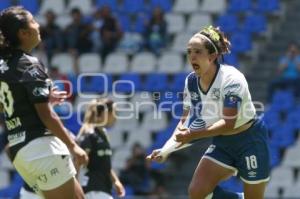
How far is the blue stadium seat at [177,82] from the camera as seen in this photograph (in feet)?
57.3

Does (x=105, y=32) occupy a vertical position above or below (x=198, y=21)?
below

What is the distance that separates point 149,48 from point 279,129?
4.00 meters

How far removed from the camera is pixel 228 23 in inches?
723

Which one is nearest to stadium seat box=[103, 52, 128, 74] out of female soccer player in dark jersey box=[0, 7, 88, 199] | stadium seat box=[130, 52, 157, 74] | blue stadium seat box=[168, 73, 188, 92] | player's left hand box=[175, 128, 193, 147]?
stadium seat box=[130, 52, 157, 74]

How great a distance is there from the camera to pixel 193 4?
19.5 m

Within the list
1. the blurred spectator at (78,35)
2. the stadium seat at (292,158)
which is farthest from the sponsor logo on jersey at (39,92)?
the blurred spectator at (78,35)

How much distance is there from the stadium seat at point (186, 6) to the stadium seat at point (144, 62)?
1.50 m

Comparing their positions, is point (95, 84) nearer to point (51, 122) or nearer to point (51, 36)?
point (51, 36)

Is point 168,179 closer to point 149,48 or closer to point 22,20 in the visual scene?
point 149,48

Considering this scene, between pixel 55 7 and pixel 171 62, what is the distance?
3.97 metres

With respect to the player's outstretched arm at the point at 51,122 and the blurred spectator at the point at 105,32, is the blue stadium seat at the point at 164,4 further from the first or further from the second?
the player's outstretched arm at the point at 51,122

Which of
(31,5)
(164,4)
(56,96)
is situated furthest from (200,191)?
(31,5)

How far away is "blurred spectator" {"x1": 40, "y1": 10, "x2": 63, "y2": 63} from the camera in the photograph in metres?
19.5

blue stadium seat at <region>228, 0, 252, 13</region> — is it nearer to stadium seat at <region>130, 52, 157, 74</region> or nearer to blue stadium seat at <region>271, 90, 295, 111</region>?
stadium seat at <region>130, 52, 157, 74</region>
